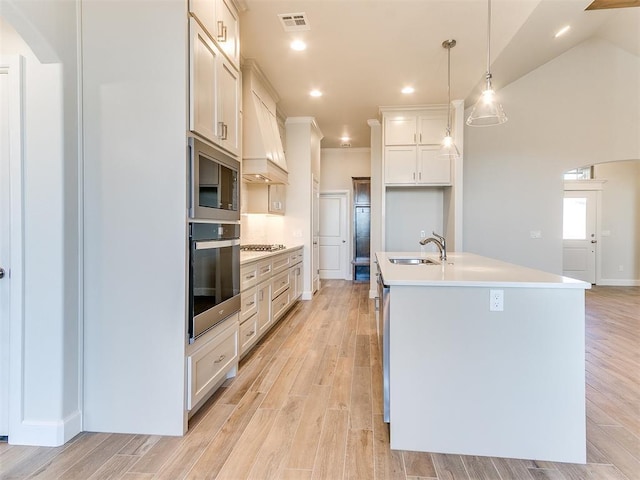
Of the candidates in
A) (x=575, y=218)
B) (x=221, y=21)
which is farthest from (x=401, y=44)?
(x=575, y=218)

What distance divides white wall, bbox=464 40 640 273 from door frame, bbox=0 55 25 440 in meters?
5.47

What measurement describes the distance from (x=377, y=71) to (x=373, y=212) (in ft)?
7.49

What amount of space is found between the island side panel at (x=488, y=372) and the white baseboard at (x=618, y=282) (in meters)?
7.19

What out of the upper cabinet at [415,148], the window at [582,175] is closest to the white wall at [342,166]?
the upper cabinet at [415,148]

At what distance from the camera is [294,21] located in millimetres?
3016

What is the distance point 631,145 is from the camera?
5.20 metres

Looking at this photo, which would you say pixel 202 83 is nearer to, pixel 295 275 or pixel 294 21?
pixel 294 21

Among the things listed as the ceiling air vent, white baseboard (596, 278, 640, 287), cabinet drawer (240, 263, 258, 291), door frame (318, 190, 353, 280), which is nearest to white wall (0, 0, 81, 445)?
cabinet drawer (240, 263, 258, 291)

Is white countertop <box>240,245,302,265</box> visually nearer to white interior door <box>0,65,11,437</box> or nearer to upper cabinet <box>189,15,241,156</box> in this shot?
upper cabinet <box>189,15,241,156</box>

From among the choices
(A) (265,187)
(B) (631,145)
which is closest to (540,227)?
(B) (631,145)

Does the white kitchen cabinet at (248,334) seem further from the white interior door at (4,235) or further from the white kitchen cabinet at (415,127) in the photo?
the white kitchen cabinet at (415,127)

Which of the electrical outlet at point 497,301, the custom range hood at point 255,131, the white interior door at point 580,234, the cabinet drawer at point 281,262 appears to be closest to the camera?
the electrical outlet at point 497,301

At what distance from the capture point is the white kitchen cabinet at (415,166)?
5.13 meters

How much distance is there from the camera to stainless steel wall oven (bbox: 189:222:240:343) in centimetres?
194
